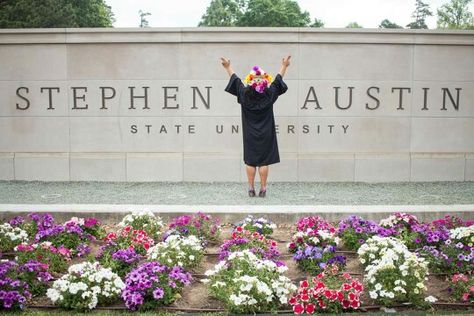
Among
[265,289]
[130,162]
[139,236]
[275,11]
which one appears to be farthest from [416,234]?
[275,11]

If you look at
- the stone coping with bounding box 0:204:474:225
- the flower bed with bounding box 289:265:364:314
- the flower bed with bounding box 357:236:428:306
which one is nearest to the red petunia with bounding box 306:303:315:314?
the flower bed with bounding box 289:265:364:314

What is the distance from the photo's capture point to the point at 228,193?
904cm

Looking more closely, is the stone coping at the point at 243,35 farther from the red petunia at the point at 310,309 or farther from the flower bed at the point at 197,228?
the red petunia at the point at 310,309

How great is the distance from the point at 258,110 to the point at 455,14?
206 ft

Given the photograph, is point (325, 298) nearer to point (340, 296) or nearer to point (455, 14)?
point (340, 296)

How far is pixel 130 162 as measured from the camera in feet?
34.4

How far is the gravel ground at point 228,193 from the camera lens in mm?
8320

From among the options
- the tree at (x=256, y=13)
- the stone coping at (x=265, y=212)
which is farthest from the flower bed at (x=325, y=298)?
the tree at (x=256, y=13)

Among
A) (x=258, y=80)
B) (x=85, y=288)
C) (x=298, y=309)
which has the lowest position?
(x=298, y=309)


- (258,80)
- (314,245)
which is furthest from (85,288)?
(258,80)

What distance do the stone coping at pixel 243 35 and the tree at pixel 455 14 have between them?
57.3 metres

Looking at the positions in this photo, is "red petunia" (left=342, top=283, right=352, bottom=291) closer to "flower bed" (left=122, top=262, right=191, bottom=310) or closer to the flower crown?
"flower bed" (left=122, top=262, right=191, bottom=310)

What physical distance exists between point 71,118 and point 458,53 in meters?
7.21

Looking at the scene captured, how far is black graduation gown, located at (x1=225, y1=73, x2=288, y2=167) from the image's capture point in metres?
8.22
